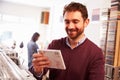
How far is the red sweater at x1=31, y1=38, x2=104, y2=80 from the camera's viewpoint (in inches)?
45.8

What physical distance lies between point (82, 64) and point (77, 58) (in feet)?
0.17

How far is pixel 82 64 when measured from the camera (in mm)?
1201

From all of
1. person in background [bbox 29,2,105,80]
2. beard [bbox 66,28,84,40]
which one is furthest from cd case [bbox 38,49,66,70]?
beard [bbox 66,28,84,40]

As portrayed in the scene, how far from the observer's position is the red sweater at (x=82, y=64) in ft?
3.82

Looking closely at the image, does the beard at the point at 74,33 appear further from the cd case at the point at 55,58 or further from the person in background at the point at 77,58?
the cd case at the point at 55,58

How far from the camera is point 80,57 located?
1.23m

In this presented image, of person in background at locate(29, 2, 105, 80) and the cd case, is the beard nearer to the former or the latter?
person in background at locate(29, 2, 105, 80)

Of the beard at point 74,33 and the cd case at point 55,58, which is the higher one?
the beard at point 74,33

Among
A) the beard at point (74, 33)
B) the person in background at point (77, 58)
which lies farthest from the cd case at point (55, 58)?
the beard at point (74, 33)

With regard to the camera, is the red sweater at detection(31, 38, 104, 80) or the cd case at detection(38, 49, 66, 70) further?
the red sweater at detection(31, 38, 104, 80)

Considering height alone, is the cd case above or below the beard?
below

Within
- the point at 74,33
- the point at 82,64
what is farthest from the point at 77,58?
the point at 74,33

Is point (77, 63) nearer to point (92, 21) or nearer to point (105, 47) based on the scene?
point (105, 47)

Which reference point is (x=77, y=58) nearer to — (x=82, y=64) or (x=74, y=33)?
(x=82, y=64)
